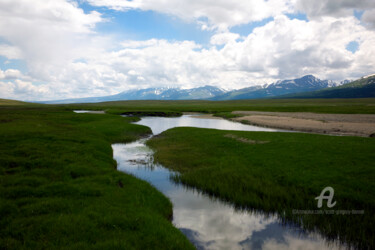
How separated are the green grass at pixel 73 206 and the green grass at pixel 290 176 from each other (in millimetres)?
7028

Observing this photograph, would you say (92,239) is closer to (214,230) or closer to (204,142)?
(214,230)

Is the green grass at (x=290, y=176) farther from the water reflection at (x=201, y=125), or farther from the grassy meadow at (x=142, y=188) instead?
the water reflection at (x=201, y=125)

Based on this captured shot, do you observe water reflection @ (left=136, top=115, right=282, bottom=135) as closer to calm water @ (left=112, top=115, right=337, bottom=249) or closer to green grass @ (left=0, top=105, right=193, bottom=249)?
green grass @ (left=0, top=105, right=193, bottom=249)

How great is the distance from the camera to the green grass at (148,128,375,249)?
14398 millimetres

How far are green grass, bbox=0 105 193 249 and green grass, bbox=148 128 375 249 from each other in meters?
7.03

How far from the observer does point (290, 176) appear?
20.3 metres

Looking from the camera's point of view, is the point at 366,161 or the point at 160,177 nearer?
the point at 366,161

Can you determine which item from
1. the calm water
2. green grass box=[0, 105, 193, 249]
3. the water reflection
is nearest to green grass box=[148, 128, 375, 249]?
the calm water

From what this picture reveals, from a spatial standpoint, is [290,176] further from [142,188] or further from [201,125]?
[201,125]

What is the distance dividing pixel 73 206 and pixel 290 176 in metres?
18.4

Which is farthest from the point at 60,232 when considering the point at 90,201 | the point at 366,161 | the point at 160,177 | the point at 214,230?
the point at 366,161

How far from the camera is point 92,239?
1010 cm

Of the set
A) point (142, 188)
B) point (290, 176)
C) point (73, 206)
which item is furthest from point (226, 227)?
point (73, 206)

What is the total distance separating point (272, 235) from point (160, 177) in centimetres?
1360
